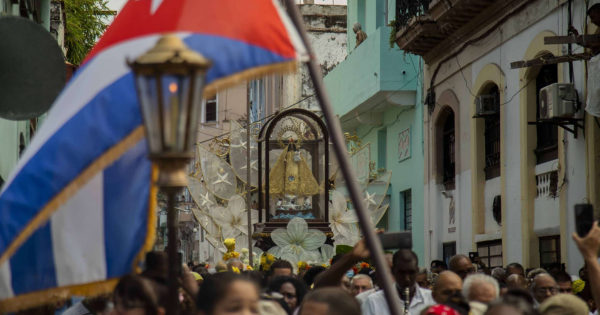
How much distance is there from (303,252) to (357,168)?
4822 millimetres

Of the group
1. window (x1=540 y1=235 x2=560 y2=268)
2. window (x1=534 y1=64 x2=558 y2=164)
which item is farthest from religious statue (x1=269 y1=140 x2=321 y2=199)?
window (x1=540 y1=235 x2=560 y2=268)

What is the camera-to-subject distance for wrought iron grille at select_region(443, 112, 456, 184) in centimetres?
1933

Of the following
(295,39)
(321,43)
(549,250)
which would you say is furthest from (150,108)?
(321,43)

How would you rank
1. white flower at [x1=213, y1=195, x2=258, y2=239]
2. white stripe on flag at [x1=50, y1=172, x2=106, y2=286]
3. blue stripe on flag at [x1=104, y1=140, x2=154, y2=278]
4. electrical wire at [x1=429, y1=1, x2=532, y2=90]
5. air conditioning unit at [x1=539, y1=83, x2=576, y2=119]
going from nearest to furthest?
1. white stripe on flag at [x1=50, y1=172, x2=106, y2=286]
2. blue stripe on flag at [x1=104, y1=140, x2=154, y2=278]
3. air conditioning unit at [x1=539, y1=83, x2=576, y2=119]
4. electrical wire at [x1=429, y1=1, x2=532, y2=90]
5. white flower at [x1=213, y1=195, x2=258, y2=239]

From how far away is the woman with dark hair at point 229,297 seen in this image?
4242 millimetres

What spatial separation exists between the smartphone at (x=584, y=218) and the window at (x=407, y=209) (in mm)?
17967

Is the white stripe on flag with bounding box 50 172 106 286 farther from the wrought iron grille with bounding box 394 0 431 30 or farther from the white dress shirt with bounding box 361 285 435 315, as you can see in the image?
the wrought iron grille with bounding box 394 0 431 30

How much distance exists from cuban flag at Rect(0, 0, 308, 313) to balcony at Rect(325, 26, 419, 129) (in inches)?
652

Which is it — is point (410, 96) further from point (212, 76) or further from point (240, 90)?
point (240, 90)

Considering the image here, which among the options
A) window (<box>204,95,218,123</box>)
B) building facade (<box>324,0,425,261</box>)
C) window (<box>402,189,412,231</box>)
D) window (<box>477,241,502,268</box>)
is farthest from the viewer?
window (<box>204,95,218,123</box>)

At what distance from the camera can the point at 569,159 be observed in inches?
534

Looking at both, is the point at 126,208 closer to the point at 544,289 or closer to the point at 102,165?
the point at 102,165

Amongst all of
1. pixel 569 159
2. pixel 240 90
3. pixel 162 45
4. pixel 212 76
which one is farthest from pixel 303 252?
pixel 240 90

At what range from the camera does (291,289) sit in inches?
269
